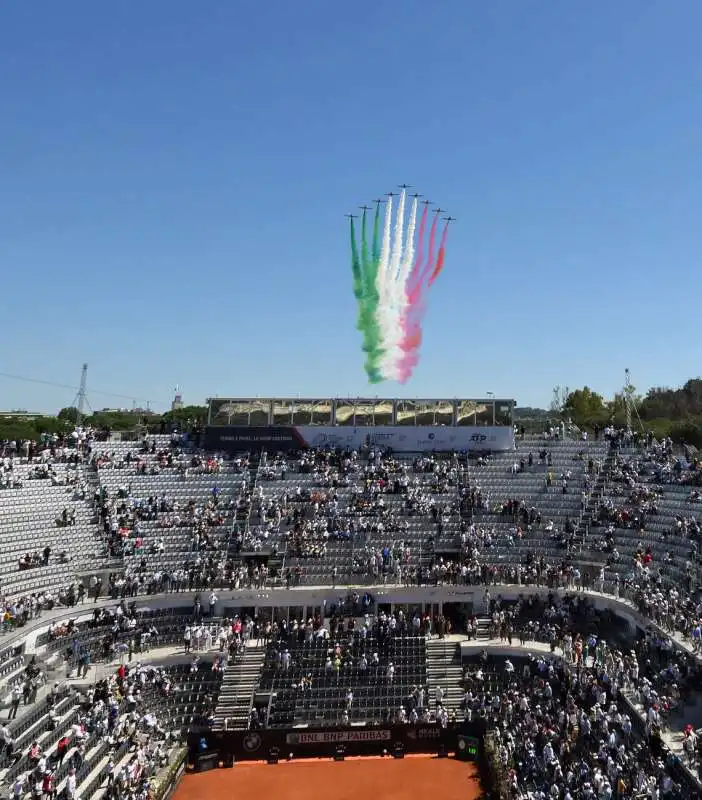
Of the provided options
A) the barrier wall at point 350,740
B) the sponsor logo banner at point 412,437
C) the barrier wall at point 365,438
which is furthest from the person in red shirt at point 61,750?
the sponsor logo banner at point 412,437

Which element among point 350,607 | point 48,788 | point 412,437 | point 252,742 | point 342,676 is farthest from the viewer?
point 412,437

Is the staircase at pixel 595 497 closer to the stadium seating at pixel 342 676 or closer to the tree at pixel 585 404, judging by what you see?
the stadium seating at pixel 342 676

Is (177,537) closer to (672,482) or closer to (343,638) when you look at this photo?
(343,638)

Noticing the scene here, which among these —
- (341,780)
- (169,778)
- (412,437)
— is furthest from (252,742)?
(412,437)

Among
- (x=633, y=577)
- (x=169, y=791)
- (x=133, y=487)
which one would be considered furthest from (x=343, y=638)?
(x=133, y=487)

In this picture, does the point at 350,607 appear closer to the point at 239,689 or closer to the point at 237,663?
the point at 237,663

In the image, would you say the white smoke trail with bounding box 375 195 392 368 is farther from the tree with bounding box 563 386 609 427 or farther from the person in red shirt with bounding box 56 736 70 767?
the tree with bounding box 563 386 609 427

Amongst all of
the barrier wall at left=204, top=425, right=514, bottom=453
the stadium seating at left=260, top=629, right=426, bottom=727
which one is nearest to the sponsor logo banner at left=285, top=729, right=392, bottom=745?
the stadium seating at left=260, top=629, right=426, bottom=727
